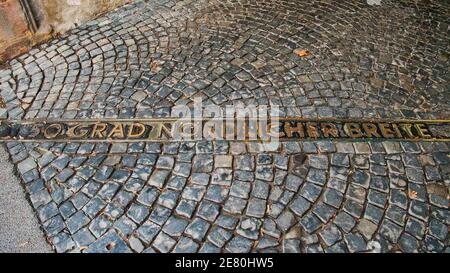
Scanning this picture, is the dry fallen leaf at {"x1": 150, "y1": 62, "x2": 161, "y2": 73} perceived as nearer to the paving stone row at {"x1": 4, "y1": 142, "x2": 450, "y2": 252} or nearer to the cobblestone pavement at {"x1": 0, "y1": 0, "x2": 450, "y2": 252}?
the cobblestone pavement at {"x1": 0, "y1": 0, "x2": 450, "y2": 252}

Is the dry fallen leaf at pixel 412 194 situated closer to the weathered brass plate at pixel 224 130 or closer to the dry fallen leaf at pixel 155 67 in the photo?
the weathered brass plate at pixel 224 130

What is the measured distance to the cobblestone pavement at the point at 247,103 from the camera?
2.66 meters

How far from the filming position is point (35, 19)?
14.6 ft

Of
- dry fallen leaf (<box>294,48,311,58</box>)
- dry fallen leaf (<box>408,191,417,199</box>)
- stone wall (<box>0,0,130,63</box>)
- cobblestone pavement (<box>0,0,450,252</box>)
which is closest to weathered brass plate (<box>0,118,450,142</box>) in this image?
cobblestone pavement (<box>0,0,450,252</box>)

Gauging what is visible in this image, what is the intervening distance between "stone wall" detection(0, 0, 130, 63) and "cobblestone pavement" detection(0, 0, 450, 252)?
22cm

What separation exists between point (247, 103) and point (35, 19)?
329 cm

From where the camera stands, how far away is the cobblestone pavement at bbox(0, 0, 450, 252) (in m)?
2.66

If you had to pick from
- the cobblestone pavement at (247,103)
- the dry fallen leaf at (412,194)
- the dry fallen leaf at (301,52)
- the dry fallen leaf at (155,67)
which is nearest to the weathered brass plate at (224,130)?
the cobblestone pavement at (247,103)

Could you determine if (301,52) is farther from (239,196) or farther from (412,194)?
(239,196)

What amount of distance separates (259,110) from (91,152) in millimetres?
1848

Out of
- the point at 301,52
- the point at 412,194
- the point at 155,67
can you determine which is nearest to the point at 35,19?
the point at 155,67

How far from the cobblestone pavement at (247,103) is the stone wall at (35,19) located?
221mm

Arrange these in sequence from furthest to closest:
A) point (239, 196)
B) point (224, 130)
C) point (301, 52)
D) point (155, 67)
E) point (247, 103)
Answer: point (301, 52) < point (155, 67) < point (247, 103) < point (224, 130) < point (239, 196)

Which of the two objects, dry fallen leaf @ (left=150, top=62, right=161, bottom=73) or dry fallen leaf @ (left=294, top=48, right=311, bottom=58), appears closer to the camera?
dry fallen leaf @ (left=150, top=62, right=161, bottom=73)
